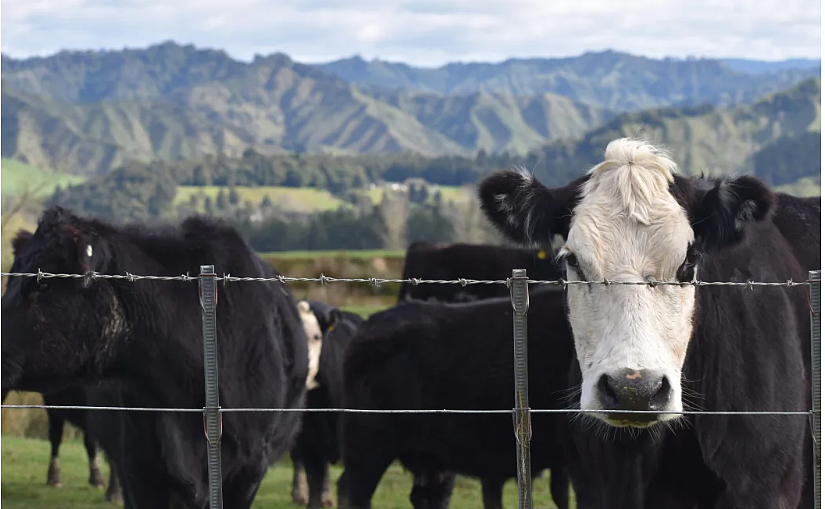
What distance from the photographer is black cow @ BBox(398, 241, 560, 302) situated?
582 inches

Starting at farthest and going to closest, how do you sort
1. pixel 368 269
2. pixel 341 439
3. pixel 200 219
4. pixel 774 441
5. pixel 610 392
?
pixel 368 269 < pixel 341 439 < pixel 200 219 < pixel 774 441 < pixel 610 392

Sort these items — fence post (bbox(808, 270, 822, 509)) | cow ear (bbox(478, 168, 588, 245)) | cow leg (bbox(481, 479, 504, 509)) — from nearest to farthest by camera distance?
fence post (bbox(808, 270, 822, 509)), cow ear (bbox(478, 168, 588, 245)), cow leg (bbox(481, 479, 504, 509))

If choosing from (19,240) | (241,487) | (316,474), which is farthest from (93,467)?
(241,487)

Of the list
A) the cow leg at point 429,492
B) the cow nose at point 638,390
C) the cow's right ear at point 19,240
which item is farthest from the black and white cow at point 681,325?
the cow leg at point 429,492

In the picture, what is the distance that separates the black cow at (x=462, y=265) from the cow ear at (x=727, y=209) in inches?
357

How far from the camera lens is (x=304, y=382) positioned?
814 centimetres

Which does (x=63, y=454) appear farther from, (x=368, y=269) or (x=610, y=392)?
(x=368, y=269)

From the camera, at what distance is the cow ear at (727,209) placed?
5.02 m

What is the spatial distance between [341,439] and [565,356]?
2787mm

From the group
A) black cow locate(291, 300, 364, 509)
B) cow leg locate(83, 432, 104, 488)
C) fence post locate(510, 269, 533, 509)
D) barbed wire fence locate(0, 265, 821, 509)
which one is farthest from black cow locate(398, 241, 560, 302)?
fence post locate(510, 269, 533, 509)

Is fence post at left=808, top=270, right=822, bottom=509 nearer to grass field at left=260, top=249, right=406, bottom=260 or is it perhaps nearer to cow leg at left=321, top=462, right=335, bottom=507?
cow leg at left=321, top=462, right=335, bottom=507

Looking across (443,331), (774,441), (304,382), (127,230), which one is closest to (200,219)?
(127,230)

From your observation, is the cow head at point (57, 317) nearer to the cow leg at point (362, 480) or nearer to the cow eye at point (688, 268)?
the cow leg at point (362, 480)

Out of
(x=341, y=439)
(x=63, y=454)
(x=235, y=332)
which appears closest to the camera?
(x=235, y=332)
